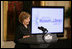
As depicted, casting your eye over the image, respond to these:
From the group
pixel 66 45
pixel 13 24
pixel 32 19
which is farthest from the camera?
pixel 13 24

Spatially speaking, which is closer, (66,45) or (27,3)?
(66,45)

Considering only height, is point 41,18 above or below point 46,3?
below

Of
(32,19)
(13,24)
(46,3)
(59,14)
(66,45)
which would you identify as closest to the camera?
(66,45)

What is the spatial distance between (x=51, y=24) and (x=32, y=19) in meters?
0.24

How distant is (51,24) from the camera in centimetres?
182

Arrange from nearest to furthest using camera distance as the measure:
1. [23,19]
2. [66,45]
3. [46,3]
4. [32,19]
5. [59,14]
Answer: [66,45] → [23,19] → [32,19] → [59,14] → [46,3]

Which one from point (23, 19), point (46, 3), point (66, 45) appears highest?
point (46, 3)

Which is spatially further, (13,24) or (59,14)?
(13,24)

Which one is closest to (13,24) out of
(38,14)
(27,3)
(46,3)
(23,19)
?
(27,3)

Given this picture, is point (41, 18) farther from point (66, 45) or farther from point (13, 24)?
point (13, 24)

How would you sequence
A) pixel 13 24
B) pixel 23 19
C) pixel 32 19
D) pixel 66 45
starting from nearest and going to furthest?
pixel 66 45, pixel 23 19, pixel 32 19, pixel 13 24

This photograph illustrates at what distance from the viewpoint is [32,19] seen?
171 centimetres

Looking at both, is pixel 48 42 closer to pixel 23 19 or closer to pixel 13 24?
pixel 23 19

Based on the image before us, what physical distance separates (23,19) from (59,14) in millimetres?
974
